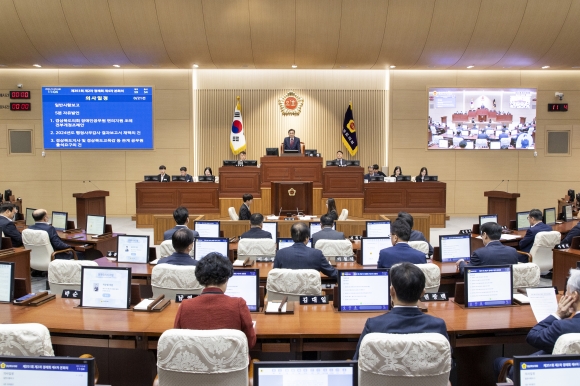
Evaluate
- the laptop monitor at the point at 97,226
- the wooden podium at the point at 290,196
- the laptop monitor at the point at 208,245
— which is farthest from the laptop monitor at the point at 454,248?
the wooden podium at the point at 290,196

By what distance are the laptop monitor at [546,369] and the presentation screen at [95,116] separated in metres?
14.1

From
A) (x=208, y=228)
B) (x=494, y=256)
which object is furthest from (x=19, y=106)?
(x=494, y=256)

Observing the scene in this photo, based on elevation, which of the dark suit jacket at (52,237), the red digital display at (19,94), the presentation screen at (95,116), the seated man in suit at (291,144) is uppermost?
the red digital display at (19,94)

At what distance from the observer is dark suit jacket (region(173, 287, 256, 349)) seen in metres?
2.94

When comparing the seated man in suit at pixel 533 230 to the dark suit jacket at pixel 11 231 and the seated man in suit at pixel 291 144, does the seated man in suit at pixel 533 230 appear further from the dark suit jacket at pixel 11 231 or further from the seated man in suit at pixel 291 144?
the dark suit jacket at pixel 11 231

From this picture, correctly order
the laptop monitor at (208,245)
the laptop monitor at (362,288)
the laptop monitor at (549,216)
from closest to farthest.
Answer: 1. the laptop monitor at (362,288)
2. the laptop monitor at (208,245)
3. the laptop monitor at (549,216)

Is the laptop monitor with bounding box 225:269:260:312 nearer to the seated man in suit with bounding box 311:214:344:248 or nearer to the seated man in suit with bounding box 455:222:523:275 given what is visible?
the seated man in suit with bounding box 455:222:523:275

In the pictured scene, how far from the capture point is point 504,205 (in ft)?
38.6

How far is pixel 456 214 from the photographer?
1559 cm

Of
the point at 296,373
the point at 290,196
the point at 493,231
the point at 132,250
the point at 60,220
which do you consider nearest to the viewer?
the point at 296,373

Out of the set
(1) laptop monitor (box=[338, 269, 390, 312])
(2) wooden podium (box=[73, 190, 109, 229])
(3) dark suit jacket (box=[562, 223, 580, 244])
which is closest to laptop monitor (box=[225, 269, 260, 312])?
(1) laptop monitor (box=[338, 269, 390, 312])

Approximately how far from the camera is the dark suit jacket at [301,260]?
16.1 ft

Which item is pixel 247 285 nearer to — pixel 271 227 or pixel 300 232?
pixel 300 232

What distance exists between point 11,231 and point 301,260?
4.79 meters
